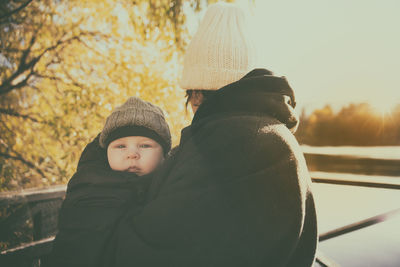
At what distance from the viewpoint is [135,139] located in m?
1.51

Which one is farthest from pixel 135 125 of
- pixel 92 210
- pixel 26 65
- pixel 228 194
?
pixel 26 65

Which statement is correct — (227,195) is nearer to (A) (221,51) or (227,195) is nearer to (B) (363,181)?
(A) (221,51)

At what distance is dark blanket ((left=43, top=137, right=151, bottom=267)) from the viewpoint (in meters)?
1.02

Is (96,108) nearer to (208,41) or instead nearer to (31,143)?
(31,143)

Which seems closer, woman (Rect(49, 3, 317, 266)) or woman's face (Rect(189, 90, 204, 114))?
woman (Rect(49, 3, 317, 266))

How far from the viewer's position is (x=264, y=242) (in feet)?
3.05

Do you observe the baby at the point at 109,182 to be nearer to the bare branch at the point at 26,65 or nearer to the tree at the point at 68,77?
the tree at the point at 68,77

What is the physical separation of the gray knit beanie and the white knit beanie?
1.02 feet

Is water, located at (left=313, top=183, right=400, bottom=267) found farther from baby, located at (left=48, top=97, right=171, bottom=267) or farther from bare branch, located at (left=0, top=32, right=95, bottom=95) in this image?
Result: bare branch, located at (left=0, top=32, right=95, bottom=95)

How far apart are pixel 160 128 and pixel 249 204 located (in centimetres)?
76

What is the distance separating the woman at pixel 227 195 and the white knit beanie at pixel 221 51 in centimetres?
17

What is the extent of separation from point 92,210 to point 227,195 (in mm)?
489

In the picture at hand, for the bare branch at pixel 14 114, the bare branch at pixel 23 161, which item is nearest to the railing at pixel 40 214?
the bare branch at pixel 23 161

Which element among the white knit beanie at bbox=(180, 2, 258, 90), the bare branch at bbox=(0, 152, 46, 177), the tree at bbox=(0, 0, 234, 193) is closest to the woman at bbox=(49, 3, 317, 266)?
the white knit beanie at bbox=(180, 2, 258, 90)
